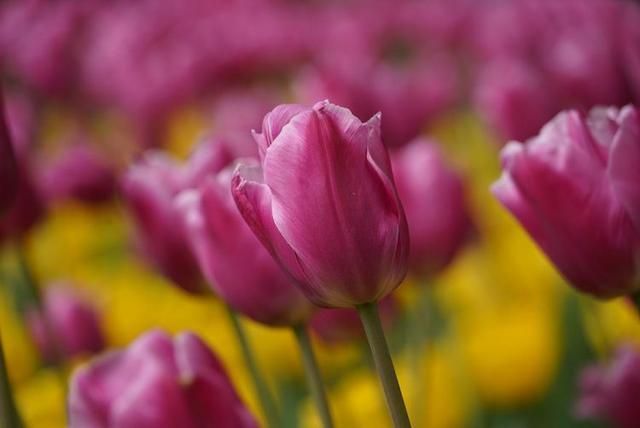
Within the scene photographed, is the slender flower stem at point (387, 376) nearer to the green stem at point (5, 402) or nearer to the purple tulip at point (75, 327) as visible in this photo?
the green stem at point (5, 402)

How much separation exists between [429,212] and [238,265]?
22cm

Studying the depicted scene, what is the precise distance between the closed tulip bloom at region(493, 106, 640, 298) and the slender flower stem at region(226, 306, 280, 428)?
15 cm

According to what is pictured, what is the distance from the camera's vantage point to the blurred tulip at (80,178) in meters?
0.87

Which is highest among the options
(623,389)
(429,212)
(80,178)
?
(80,178)

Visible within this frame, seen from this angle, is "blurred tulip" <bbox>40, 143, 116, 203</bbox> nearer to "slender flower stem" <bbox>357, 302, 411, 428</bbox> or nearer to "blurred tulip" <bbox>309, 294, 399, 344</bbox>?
"blurred tulip" <bbox>309, 294, 399, 344</bbox>

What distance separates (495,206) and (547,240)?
0.79 meters

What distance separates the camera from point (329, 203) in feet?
1.06

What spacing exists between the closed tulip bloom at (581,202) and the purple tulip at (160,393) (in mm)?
109

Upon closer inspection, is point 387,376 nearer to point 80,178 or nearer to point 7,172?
point 7,172

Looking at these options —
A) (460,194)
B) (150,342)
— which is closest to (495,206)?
(460,194)

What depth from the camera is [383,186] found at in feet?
1.06

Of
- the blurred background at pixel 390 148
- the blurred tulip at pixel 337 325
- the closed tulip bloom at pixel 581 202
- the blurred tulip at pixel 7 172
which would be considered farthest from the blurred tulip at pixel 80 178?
the closed tulip bloom at pixel 581 202

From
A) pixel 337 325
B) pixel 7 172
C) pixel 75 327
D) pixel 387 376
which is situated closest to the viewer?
pixel 387 376

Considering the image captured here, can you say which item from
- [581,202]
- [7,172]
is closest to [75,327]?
[7,172]
